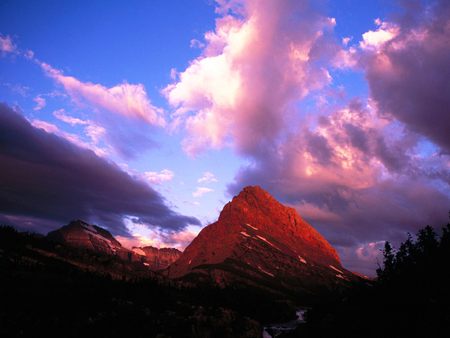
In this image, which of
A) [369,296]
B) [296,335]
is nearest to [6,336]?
[296,335]

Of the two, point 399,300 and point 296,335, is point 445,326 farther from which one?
point 296,335

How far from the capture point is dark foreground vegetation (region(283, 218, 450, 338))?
88062 millimetres

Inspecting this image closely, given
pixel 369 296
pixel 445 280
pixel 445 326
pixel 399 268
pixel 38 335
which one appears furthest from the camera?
pixel 399 268

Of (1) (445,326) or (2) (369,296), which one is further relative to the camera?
(2) (369,296)

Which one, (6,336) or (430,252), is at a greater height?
(430,252)

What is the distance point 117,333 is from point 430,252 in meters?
152

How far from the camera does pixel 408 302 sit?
110 metres

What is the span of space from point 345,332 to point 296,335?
175 feet

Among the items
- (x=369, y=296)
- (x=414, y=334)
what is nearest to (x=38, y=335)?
(x=369, y=296)

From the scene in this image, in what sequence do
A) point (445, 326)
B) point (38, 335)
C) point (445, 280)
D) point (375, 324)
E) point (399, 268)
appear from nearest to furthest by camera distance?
point (445, 326) < point (375, 324) < point (445, 280) < point (38, 335) < point (399, 268)

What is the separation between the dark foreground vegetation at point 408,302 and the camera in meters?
88.1

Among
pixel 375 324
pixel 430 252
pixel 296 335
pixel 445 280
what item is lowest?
pixel 296 335

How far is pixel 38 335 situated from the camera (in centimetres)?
17000

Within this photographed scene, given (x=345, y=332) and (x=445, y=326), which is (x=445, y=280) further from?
(x=445, y=326)
